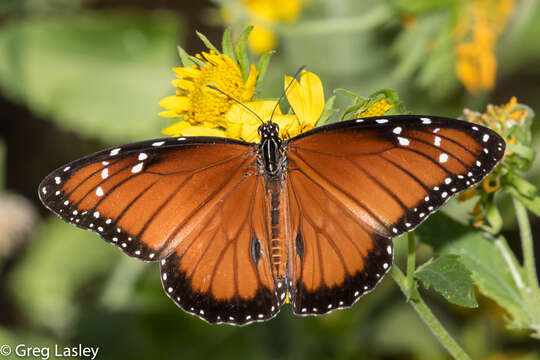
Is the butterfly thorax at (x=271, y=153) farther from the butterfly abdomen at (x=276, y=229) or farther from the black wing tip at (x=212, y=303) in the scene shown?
the black wing tip at (x=212, y=303)

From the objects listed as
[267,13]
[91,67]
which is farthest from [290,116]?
[91,67]

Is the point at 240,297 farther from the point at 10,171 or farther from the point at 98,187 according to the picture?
the point at 10,171

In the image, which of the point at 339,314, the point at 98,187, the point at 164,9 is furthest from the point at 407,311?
the point at 164,9

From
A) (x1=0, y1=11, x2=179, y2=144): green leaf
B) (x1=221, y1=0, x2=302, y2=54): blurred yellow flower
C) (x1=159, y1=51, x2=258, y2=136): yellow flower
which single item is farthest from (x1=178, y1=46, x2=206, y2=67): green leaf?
(x1=0, y1=11, x2=179, y2=144): green leaf

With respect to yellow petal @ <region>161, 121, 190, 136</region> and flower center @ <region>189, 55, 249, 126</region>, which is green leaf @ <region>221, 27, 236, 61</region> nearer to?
flower center @ <region>189, 55, 249, 126</region>

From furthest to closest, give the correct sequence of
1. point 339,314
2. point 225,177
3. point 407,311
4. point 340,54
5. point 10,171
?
point 10,171, point 340,54, point 407,311, point 339,314, point 225,177

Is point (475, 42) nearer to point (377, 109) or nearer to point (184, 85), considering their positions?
point (377, 109)
